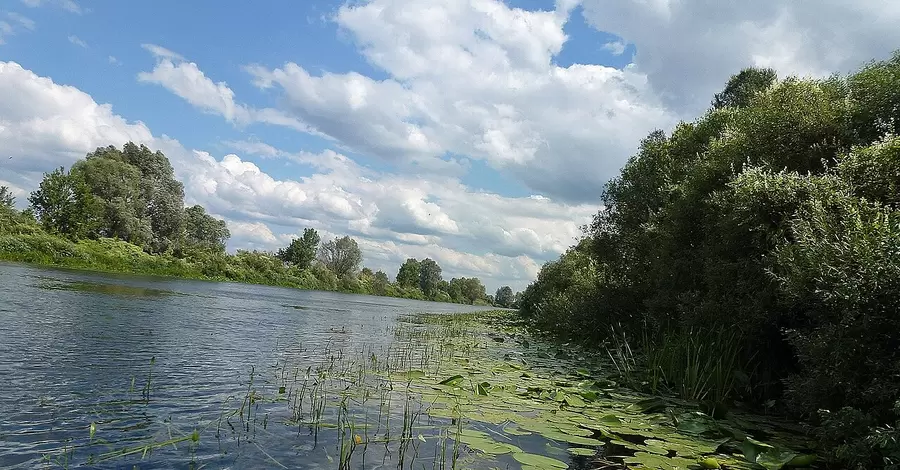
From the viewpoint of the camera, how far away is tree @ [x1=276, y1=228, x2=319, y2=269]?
11500 centimetres

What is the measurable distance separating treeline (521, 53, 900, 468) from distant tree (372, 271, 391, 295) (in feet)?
366

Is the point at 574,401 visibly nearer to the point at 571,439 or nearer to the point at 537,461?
the point at 571,439

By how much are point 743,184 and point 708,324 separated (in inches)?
135

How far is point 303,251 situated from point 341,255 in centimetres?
1451

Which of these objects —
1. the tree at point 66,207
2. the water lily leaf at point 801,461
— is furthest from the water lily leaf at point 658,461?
the tree at point 66,207

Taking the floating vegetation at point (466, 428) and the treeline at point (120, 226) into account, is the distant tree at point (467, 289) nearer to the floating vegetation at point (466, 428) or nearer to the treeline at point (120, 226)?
the treeline at point (120, 226)

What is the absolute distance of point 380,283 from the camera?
13350 cm

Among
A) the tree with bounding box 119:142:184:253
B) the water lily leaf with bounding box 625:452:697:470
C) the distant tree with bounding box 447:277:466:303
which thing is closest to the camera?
the water lily leaf with bounding box 625:452:697:470

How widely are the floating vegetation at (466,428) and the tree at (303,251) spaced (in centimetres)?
10531

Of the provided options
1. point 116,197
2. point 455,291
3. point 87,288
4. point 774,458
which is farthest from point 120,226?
point 455,291

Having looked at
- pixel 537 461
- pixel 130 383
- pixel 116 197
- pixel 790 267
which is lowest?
pixel 130 383

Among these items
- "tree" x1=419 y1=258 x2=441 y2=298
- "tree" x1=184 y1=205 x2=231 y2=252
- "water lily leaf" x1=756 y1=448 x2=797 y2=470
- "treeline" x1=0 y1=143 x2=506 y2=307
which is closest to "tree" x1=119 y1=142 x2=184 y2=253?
"treeline" x1=0 y1=143 x2=506 y2=307

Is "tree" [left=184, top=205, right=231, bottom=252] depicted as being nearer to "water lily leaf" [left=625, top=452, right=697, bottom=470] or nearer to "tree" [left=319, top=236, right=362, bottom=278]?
"tree" [left=319, top=236, right=362, bottom=278]

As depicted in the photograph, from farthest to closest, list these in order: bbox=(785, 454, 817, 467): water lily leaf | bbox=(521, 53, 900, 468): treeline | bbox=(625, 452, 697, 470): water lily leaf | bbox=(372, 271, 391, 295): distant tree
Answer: bbox=(372, 271, 391, 295): distant tree < bbox=(521, 53, 900, 468): treeline < bbox=(785, 454, 817, 467): water lily leaf < bbox=(625, 452, 697, 470): water lily leaf
